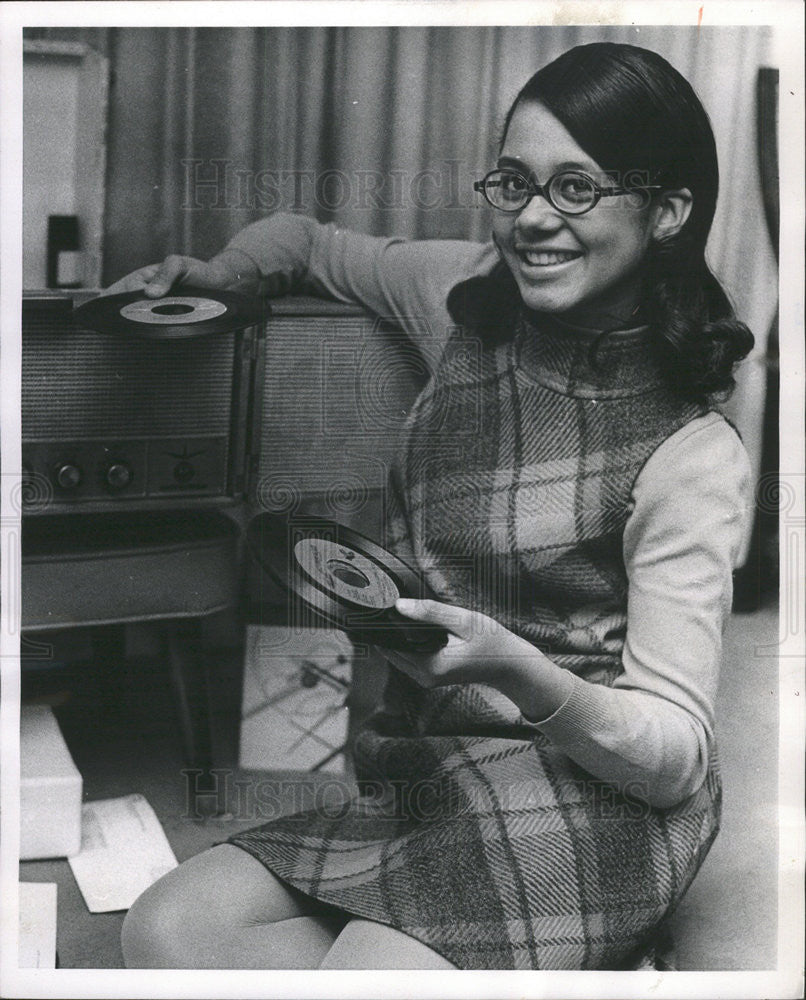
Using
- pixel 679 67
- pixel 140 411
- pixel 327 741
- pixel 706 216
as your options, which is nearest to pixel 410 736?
pixel 327 741

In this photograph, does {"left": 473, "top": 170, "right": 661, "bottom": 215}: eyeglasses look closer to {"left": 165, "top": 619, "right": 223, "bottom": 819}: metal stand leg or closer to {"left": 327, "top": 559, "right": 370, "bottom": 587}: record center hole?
{"left": 327, "top": 559, "right": 370, "bottom": 587}: record center hole

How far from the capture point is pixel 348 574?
112cm

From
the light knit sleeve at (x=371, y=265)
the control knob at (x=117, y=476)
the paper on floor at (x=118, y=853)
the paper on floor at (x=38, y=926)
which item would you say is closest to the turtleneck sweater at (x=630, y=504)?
the light knit sleeve at (x=371, y=265)

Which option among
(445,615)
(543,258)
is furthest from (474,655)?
(543,258)

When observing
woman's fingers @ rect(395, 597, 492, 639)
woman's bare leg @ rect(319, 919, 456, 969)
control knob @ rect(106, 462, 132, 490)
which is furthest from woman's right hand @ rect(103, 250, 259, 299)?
woman's bare leg @ rect(319, 919, 456, 969)

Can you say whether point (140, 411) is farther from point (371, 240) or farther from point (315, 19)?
point (315, 19)

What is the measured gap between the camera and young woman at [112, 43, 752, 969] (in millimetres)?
1117

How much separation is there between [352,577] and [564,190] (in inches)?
18.2

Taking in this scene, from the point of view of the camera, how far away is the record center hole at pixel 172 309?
117 cm

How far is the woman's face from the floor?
0.38 meters

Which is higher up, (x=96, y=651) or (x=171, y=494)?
(x=171, y=494)

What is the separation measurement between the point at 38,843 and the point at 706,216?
1000 mm

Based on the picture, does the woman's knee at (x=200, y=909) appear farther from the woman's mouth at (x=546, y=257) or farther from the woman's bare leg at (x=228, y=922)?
the woman's mouth at (x=546, y=257)

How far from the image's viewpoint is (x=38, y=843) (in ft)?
3.91
